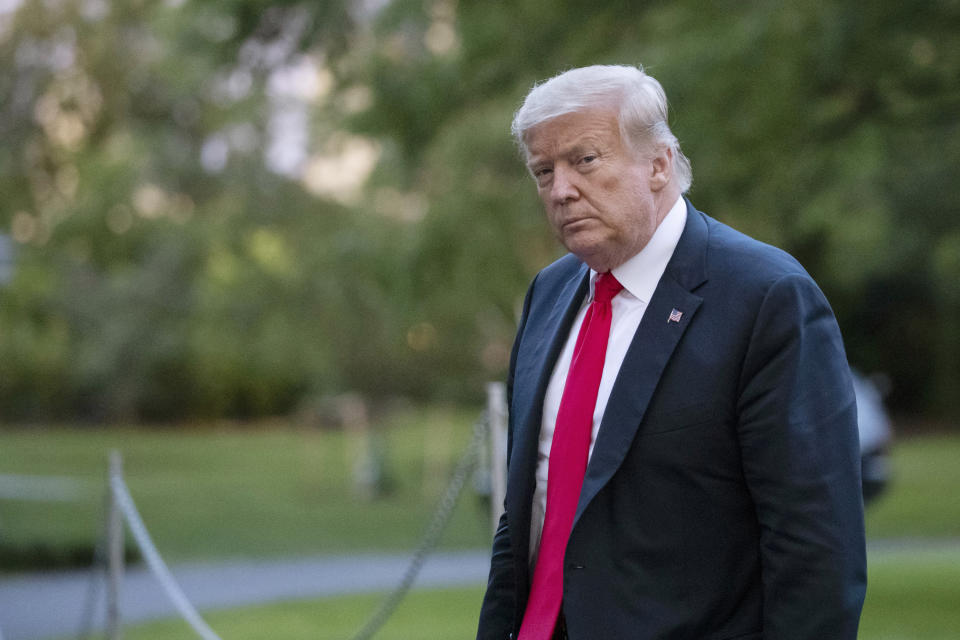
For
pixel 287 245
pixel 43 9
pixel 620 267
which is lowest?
pixel 620 267

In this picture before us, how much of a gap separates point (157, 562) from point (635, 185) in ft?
11.8

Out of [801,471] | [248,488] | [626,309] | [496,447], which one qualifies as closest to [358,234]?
[248,488]

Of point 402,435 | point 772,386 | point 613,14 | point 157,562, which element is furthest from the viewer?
point 402,435

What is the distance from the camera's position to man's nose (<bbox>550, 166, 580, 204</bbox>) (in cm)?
216

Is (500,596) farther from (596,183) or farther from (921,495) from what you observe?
(921,495)

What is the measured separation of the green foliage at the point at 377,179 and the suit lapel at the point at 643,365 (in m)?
4.83

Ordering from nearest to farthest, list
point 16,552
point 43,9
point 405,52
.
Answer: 1. point 405,52
2. point 16,552
3. point 43,9

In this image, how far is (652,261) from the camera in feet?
7.30

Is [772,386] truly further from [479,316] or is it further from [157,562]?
[479,316]

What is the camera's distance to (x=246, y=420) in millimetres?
33281

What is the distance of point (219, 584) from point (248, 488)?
34.3 feet

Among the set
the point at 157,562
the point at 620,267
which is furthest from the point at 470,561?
the point at 620,267

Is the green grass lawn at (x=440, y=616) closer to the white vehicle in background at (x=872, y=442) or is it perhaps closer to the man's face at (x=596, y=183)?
the white vehicle in background at (x=872, y=442)

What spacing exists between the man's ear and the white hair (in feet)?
0.06
